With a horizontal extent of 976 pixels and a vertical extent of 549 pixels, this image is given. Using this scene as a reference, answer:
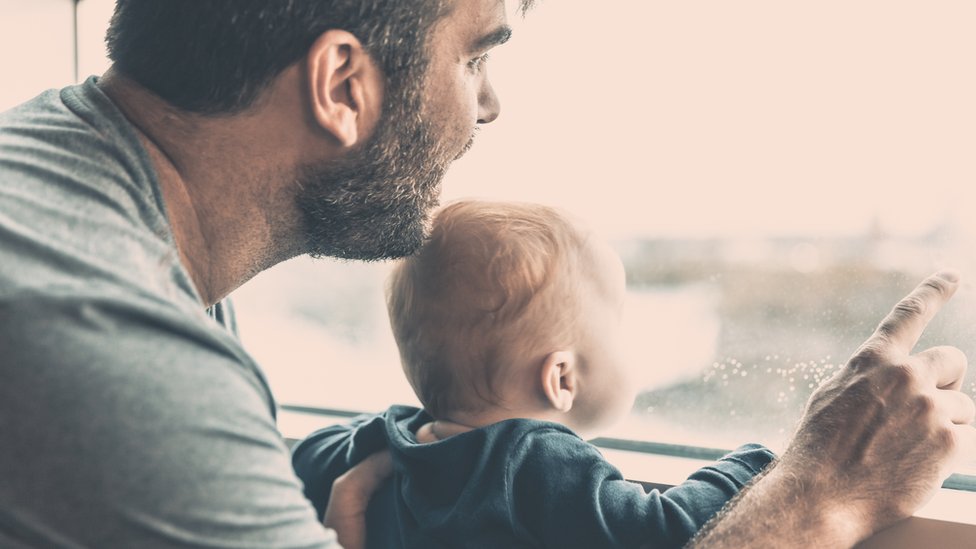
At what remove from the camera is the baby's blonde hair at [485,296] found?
3.68ft

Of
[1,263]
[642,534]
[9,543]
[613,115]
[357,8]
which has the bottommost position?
[642,534]

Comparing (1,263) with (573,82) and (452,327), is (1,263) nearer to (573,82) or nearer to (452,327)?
(452,327)

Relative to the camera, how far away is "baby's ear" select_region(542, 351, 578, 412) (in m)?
1.13

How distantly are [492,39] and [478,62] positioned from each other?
54mm

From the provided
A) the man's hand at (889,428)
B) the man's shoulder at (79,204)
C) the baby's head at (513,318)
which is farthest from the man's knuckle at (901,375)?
the man's shoulder at (79,204)

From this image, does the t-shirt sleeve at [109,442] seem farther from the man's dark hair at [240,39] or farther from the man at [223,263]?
the man's dark hair at [240,39]

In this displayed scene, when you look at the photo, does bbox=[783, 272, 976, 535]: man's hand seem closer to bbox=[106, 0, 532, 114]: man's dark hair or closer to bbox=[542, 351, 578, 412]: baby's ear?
bbox=[542, 351, 578, 412]: baby's ear

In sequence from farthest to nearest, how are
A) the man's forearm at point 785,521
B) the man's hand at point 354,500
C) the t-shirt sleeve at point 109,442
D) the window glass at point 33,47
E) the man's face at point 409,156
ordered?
the window glass at point 33,47 < the man's hand at point 354,500 < the man's face at point 409,156 < the man's forearm at point 785,521 < the t-shirt sleeve at point 109,442

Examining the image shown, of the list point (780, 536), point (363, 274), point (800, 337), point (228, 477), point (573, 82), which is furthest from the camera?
point (363, 274)

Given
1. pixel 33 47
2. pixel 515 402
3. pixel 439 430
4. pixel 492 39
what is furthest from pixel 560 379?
pixel 33 47

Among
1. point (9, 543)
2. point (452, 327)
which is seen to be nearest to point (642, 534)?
point (452, 327)

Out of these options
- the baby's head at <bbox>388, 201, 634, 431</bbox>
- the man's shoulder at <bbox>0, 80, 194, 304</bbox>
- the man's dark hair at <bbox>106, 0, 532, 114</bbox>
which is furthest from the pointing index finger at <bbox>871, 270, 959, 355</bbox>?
the man's shoulder at <bbox>0, 80, 194, 304</bbox>

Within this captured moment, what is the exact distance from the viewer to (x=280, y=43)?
3.41ft

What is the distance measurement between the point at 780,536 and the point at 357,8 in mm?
753
